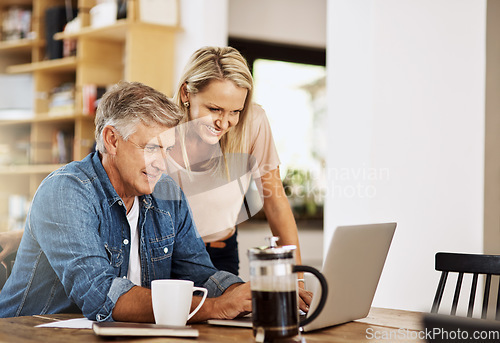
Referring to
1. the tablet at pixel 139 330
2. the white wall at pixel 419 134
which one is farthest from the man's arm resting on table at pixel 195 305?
the white wall at pixel 419 134

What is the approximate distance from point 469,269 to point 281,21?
277 centimetres

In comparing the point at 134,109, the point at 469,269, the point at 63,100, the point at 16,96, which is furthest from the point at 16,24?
the point at 469,269

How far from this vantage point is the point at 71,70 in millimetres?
4355

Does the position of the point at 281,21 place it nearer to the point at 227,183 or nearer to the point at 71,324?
the point at 227,183

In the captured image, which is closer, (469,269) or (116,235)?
(116,235)

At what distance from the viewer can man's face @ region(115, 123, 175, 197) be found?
157 cm

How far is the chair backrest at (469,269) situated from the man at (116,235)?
55 cm

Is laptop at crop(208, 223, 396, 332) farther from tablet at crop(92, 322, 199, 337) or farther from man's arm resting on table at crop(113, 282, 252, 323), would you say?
tablet at crop(92, 322, 199, 337)

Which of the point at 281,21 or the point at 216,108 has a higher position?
the point at 281,21

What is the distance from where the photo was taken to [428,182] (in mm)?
2527

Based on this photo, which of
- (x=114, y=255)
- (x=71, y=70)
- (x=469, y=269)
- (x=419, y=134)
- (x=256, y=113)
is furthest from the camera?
(x=71, y=70)

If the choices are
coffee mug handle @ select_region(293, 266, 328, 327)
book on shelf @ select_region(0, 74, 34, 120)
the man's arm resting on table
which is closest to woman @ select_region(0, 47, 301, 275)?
the man's arm resting on table

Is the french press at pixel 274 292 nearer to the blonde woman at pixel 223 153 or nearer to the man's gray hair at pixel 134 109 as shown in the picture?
the man's gray hair at pixel 134 109

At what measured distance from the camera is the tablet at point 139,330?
1129mm
